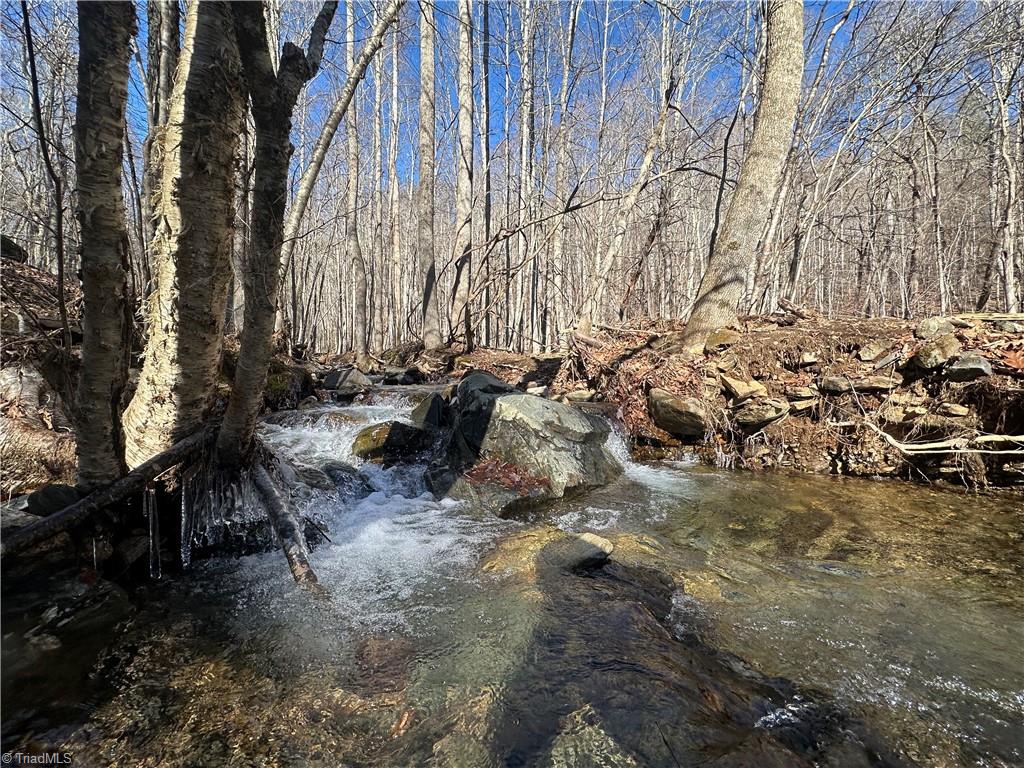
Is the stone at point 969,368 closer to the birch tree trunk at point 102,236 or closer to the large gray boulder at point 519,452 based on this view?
the large gray boulder at point 519,452

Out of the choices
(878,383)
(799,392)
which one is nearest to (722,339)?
(799,392)

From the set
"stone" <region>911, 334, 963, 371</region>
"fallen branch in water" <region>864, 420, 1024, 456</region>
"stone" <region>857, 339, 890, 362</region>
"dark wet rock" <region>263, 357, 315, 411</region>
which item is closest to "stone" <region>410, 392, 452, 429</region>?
"dark wet rock" <region>263, 357, 315, 411</region>

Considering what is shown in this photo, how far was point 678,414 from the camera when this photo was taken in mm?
6867

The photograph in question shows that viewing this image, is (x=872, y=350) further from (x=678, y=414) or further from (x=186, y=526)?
(x=186, y=526)

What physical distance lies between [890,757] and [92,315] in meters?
4.50

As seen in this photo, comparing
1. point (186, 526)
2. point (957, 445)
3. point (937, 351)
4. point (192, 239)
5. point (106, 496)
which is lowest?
point (186, 526)

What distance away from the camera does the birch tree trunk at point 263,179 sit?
2484mm

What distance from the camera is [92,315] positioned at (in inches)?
103

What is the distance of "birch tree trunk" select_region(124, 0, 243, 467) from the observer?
2902 mm

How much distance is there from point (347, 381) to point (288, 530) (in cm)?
747

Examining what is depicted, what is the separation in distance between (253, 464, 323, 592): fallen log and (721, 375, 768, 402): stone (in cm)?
589

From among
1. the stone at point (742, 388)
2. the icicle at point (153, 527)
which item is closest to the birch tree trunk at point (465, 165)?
the stone at point (742, 388)

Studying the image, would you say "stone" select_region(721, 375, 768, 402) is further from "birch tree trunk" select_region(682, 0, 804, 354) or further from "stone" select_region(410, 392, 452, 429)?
"stone" select_region(410, 392, 452, 429)

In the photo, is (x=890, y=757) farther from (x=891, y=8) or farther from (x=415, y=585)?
(x=891, y=8)
